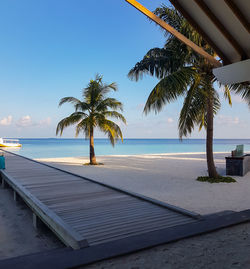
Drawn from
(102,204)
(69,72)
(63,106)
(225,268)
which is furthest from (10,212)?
(69,72)

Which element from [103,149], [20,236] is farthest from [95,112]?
[103,149]

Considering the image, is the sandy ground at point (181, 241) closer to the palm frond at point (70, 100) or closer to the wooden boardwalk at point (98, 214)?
the wooden boardwalk at point (98, 214)

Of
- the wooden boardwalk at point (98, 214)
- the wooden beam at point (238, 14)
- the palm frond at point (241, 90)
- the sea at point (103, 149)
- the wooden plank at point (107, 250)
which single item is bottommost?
the sea at point (103, 149)

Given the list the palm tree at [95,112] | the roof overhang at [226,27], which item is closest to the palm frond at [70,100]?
the palm tree at [95,112]

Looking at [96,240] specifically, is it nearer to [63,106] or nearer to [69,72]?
[63,106]

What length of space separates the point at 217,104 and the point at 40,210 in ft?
28.6

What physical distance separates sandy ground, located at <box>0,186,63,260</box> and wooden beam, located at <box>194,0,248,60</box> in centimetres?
487

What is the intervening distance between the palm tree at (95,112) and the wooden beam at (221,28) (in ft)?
33.5

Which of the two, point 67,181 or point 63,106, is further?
point 63,106

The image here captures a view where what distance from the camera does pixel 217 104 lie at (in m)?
9.96

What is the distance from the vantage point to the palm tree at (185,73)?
8.04m

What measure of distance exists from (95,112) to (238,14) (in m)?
11.5

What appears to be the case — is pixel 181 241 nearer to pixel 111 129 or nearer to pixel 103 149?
pixel 111 129

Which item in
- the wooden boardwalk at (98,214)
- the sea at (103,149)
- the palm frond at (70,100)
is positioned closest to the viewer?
the wooden boardwalk at (98,214)
